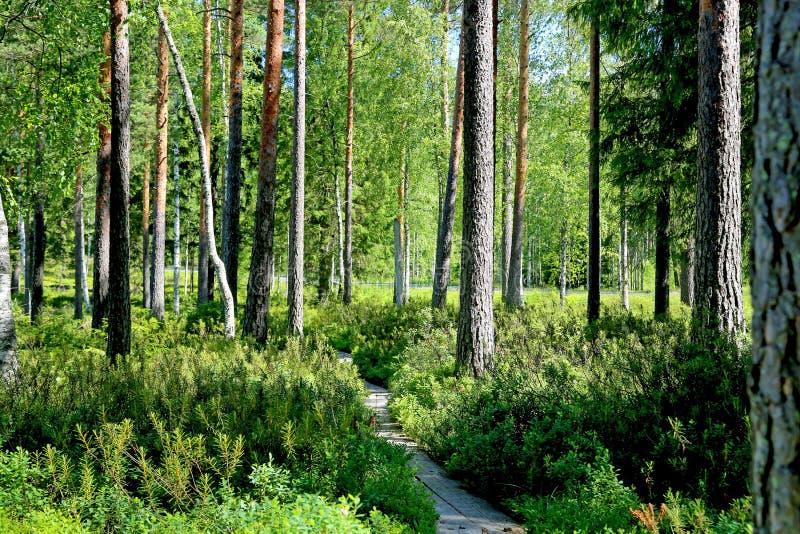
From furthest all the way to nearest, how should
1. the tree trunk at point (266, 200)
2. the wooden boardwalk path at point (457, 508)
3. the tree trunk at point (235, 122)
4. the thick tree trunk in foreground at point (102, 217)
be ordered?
the tree trunk at point (235, 122), the thick tree trunk in foreground at point (102, 217), the tree trunk at point (266, 200), the wooden boardwalk path at point (457, 508)

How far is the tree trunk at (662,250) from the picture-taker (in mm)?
12562

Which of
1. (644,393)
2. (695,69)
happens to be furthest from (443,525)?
(695,69)

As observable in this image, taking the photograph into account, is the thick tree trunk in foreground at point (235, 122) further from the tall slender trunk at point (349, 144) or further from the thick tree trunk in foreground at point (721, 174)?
the thick tree trunk in foreground at point (721, 174)

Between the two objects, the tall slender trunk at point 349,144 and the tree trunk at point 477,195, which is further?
the tall slender trunk at point 349,144

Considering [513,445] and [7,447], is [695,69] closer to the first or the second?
[513,445]

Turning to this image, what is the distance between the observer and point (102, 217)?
597 inches

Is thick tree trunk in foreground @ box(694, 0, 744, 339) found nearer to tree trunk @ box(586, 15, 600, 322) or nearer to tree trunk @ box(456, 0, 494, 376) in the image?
tree trunk @ box(456, 0, 494, 376)

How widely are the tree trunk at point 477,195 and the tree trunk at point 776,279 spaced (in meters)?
6.75

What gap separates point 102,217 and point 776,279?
16464 millimetres

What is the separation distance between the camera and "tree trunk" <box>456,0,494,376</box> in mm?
8312

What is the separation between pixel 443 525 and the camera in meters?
4.83

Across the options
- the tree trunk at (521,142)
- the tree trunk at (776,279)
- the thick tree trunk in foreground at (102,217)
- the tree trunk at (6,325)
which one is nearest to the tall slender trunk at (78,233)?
the thick tree trunk in foreground at (102,217)

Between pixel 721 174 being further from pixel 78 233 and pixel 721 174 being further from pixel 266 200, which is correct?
pixel 78 233

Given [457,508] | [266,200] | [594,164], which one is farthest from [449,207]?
[457,508]
